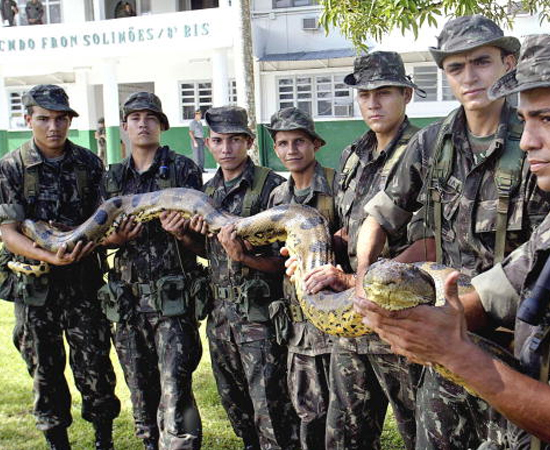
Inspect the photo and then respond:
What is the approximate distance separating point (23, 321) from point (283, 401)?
2.27 metres

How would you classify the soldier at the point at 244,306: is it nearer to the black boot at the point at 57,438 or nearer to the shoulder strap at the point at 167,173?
the shoulder strap at the point at 167,173

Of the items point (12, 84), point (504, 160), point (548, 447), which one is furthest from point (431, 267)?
point (12, 84)

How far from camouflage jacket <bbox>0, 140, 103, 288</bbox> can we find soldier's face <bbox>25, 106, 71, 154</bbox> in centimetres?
9

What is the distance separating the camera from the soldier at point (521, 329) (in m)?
2.01

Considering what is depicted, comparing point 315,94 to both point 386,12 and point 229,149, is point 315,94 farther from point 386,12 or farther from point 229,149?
point 229,149

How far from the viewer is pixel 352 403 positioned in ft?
13.5

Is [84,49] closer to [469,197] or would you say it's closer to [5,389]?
[5,389]

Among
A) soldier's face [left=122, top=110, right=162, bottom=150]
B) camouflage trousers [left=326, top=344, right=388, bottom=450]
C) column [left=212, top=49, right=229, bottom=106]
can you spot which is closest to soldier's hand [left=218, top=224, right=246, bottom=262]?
camouflage trousers [left=326, top=344, right=388, bottom=450]

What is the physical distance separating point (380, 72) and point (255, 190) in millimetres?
1379

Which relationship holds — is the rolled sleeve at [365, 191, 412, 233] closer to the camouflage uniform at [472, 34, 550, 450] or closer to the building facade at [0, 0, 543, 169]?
the camouflage uniform at [472, 34, 550, 450]

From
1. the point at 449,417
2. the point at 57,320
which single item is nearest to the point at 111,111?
the point at 57,320

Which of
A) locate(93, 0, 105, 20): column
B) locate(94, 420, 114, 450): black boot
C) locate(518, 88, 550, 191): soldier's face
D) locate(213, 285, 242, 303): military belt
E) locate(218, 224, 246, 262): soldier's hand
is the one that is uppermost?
locate(93, 0, 105, 20): column

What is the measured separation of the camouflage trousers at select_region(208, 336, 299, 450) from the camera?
4695 mm

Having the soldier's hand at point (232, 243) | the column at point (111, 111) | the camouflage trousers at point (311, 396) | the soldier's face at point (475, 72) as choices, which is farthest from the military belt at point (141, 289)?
the column at point (111, 111)
